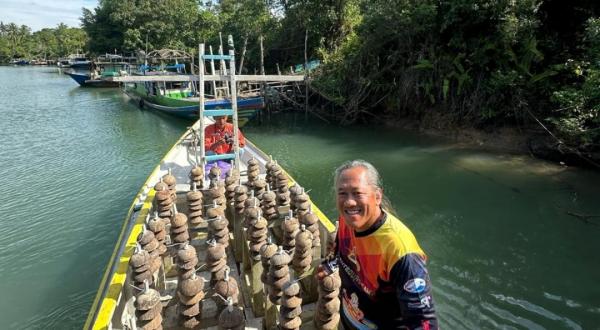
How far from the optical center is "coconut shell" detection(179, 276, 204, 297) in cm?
294

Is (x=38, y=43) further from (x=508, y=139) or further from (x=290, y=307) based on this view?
(x=290, y=307)

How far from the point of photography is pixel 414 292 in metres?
1.72

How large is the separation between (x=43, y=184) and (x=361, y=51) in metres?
13.4

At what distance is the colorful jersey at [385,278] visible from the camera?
1.74 m

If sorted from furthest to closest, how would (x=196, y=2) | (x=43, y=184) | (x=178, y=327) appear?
(x=196, y=2) → (x=43, y=184) → (x=178, y=327)

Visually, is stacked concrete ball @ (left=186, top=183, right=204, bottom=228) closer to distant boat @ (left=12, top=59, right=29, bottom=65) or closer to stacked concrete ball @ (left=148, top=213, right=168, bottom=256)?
stacked concrete ball @ (left=148, top=213, right=168, bottom=256)

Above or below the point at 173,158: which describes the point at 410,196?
below

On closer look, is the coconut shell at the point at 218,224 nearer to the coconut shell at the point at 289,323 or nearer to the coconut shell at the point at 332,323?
the coconut shell at the point at 289,323

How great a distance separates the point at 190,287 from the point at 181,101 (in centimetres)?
1836

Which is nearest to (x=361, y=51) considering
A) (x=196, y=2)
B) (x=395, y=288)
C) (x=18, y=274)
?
(x=18, y=274)

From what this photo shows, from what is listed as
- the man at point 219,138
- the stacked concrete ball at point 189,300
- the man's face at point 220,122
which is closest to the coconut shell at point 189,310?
the stacked concrete ball at point 189,300

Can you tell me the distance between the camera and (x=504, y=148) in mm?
13359

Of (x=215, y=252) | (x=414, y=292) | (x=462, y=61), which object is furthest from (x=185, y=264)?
(x=462, y=61)

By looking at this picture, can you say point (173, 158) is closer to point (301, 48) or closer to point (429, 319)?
point (429, 319)
